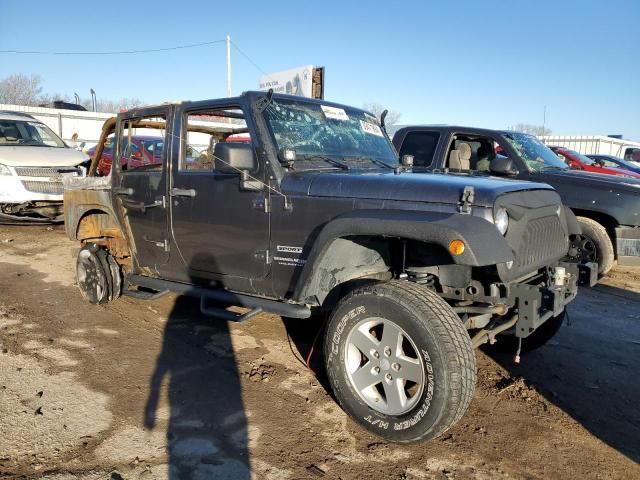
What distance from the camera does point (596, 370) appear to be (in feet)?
13.5

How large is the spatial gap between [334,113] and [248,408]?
233 centimetres

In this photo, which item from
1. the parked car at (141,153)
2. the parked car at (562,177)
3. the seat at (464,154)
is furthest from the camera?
the seat at (464,154)

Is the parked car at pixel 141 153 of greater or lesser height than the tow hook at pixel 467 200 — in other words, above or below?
above

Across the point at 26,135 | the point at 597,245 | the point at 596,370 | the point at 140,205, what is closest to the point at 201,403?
the point at 140,205

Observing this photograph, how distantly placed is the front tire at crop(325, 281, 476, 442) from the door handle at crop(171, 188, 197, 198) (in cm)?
160

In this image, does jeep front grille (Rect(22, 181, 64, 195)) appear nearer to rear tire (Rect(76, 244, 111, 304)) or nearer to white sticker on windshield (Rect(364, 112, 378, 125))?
rear tire (Rect(76, 244, 111, 304))

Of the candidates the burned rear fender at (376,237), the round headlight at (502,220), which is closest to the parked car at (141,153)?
the burned rear fender at (376,237)

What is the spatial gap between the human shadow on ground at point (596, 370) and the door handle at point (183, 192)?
2.82 meters

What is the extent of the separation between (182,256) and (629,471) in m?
3.38

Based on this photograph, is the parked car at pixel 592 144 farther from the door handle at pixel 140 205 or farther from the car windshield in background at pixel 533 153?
the door handle at pixel 140 205

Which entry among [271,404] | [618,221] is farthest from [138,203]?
[618,221]

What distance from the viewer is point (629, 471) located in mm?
2785

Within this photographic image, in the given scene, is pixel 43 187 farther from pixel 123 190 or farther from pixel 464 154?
pixel 464 154

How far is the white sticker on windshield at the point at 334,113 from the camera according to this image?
13.4 feet
